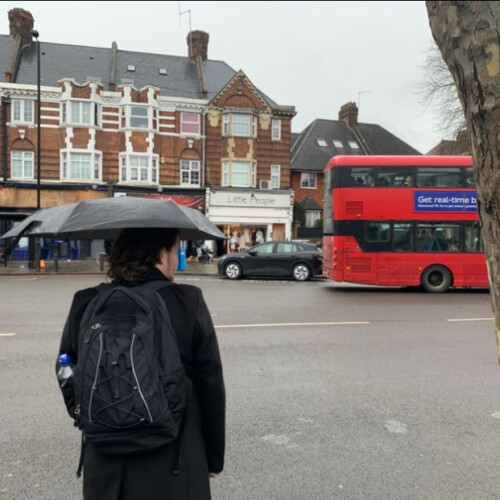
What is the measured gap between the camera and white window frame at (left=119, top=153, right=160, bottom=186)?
28348 millimetres

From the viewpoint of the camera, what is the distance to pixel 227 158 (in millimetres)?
29531

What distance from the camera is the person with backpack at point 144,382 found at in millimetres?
1715

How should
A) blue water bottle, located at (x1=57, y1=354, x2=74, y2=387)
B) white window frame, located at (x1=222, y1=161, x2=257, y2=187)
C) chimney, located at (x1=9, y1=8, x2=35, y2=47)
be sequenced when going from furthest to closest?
white window frame, located at (x1=222, y1=161, x2=257, y2=187) → chimney, located at (x1=9, y1=8, x2=35, y2=47) → blue water bottle, located at (x1=57, y1=354, x2=74, y2=387)

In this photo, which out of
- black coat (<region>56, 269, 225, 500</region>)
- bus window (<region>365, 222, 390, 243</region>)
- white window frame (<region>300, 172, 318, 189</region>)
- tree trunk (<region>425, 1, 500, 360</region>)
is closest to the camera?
tree trunk (<region>425, 1, 500, 360</region>)

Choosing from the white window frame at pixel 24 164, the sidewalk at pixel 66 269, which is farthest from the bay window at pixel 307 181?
the white window frame at pixel 24 164

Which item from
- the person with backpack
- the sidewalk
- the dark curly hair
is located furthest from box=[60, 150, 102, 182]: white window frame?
the person with backpack

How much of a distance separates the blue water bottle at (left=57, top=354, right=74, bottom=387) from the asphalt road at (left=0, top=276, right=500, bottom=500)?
62.7 inches

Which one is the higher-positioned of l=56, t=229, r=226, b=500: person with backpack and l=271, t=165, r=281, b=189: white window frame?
l=271, t=165, r=281, b=189: white window frame

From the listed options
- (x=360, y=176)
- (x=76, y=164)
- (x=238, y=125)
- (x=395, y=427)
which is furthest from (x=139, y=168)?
(x=395, y=427)

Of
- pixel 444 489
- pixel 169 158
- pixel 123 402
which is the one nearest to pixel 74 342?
pixel 123 402

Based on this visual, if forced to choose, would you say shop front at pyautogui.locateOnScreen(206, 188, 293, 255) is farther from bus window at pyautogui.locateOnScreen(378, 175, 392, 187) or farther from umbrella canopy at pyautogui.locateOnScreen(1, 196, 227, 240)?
umbrella canopy at pyautogui.locateOnScreen(1, 196, 227, 240)

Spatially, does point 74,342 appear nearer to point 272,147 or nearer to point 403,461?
point 403,461

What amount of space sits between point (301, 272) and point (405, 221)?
4.91m

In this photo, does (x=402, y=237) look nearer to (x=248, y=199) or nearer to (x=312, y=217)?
(x=248, y=199)
